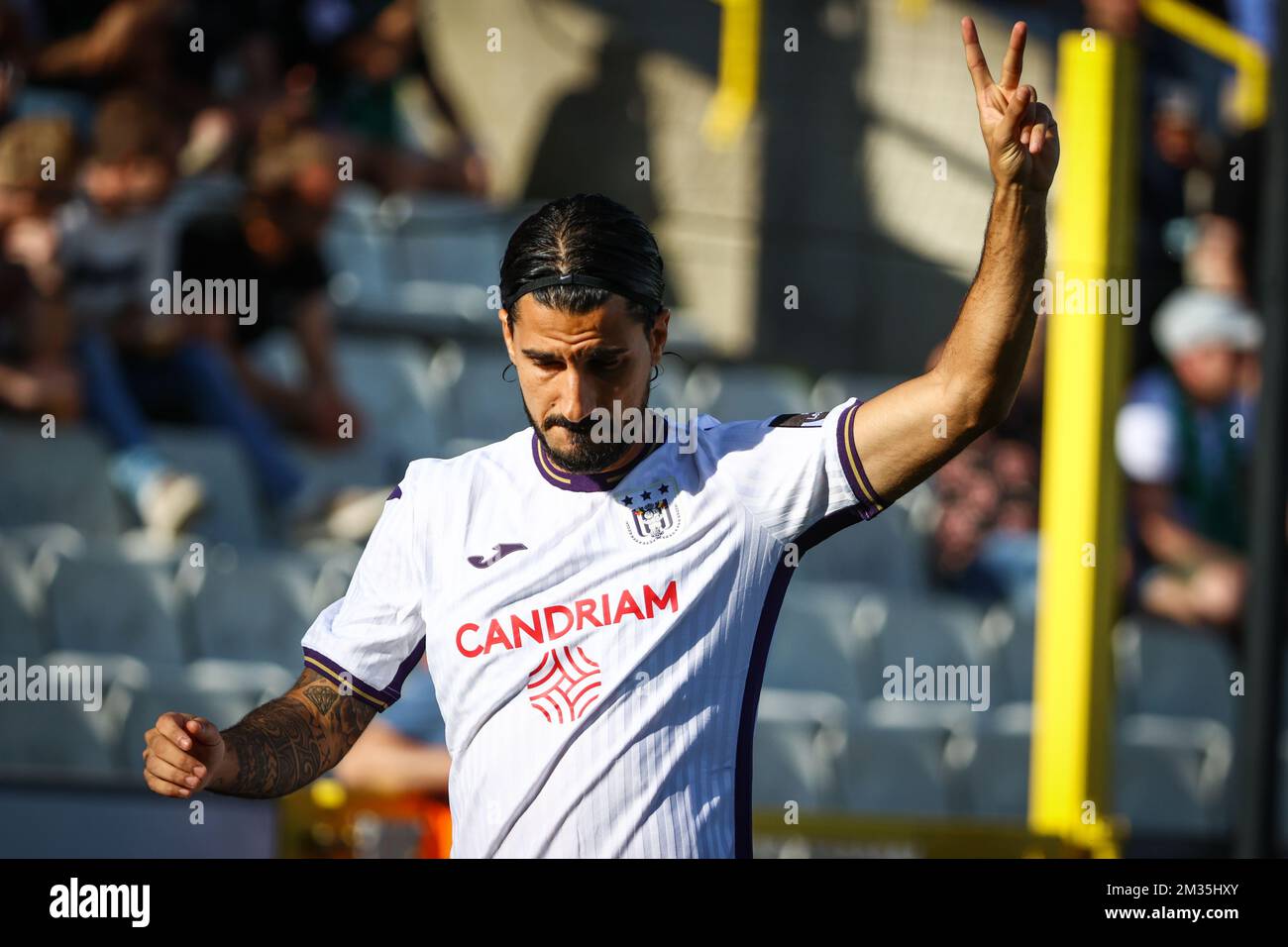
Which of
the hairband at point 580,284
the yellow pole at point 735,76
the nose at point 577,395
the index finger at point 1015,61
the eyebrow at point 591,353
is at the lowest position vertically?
the nose at point 577,395

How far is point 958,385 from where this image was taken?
2.00m

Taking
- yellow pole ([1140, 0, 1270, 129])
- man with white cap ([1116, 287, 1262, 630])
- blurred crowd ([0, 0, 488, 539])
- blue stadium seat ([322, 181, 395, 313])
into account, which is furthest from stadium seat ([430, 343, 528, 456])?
yellow pole ([1140, 0, 1270, 129])

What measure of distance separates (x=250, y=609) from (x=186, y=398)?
3.21 feet

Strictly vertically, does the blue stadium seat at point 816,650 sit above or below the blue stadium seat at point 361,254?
below

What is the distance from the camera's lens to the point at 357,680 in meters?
2.28

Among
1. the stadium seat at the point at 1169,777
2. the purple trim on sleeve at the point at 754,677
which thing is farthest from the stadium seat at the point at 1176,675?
the purple trim on sleeve at the point at 754,677

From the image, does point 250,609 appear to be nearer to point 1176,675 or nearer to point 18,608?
point 18,608

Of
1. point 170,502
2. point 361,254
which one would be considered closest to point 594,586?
point 170,502

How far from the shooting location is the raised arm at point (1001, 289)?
1.99 m

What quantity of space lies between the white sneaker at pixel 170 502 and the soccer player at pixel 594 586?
2947mm

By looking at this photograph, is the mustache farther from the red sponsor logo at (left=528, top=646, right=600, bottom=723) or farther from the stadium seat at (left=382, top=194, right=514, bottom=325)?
the stadium seat at (left=382, top=194, right=514, bottom=325)

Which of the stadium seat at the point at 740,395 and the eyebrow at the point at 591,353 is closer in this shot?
the eyebrow at the point at 591,353

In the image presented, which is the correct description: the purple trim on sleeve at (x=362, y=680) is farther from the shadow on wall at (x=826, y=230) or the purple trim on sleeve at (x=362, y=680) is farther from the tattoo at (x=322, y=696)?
the shadow on wall at (x=826, y=230)

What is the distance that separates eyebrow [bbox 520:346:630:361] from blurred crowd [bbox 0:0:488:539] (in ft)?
10.2
